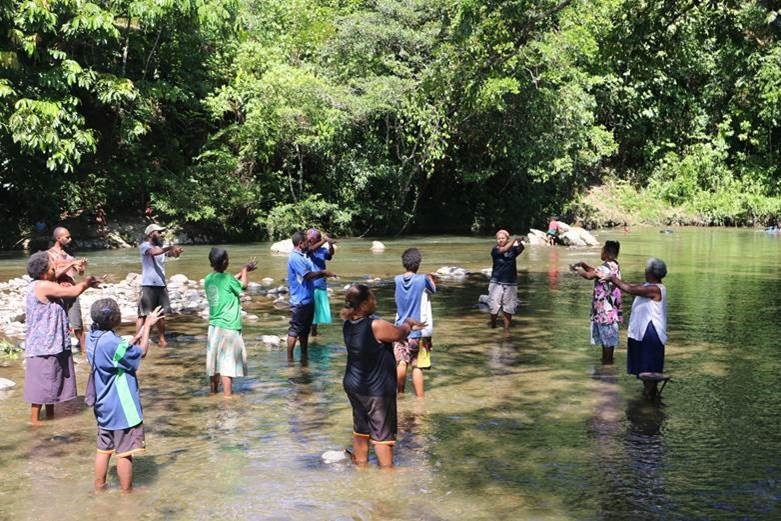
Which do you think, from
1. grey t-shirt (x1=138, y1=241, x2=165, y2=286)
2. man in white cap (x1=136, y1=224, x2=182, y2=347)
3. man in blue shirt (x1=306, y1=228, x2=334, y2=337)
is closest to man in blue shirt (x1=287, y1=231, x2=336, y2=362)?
man in blue shirt (x1=306, y1=228, x2=334, y2=337)

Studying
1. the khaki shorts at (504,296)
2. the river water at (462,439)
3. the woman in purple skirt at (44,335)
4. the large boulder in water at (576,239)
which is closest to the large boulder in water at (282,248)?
the large boulder in water at (576,239)

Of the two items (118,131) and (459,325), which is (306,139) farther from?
(459,325)

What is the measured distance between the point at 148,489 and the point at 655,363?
498cm

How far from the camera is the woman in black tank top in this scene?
6.26 meters

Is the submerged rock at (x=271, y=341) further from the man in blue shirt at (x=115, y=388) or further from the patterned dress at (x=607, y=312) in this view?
the man in blue shirt at (x=115, y=388)

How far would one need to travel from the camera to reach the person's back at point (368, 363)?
626cm

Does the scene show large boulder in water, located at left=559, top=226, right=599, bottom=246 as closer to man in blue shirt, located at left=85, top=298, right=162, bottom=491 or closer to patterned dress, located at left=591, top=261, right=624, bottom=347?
patterned dress, located at left=591, top=261, right=624, bottom=347

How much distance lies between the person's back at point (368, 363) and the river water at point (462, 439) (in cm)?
68

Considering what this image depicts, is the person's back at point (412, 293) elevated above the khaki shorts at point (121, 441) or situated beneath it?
elevated above

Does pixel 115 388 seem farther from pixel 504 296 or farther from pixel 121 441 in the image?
pixel 504 296

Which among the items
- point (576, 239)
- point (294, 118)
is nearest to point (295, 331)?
point (294, 118)

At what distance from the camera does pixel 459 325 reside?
43.4 feet

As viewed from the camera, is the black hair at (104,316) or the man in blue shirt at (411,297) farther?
the man in blue shirt at (411,297)

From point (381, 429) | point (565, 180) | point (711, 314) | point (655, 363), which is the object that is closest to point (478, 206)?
point (565, 180)
